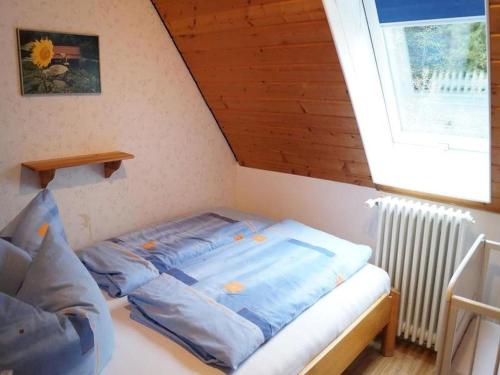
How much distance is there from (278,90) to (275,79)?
3.2 inches

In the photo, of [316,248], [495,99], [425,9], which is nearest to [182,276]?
[316,248]

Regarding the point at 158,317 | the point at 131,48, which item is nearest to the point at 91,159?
the point at 131,48

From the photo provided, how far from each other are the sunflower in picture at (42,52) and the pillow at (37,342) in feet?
4.32

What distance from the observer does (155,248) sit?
238 centimetres

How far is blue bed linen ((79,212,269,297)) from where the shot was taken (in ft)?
6.75

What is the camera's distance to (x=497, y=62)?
1652 mm

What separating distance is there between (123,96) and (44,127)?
0.51 meters

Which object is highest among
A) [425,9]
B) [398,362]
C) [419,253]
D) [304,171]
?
[425,9]

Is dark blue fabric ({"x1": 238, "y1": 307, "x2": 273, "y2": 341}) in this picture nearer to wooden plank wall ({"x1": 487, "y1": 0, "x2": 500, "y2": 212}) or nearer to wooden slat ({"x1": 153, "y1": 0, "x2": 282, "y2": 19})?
wooden plank wall ({"x1": 487, "y1": 0, "x2": 500, "y2": 212})

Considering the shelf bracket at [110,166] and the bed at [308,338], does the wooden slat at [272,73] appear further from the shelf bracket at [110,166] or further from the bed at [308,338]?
the bed at [308,338]

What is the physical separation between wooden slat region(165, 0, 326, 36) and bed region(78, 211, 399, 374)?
1.32 metres

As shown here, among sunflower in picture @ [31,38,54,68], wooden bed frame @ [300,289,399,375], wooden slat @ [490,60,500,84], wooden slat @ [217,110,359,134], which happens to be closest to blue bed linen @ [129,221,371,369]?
wooden bed frame @ [300,289,399,375]

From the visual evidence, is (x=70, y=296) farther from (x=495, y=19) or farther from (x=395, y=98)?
(x=395, y=98)

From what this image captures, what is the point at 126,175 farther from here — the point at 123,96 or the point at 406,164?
the point at 406,164
